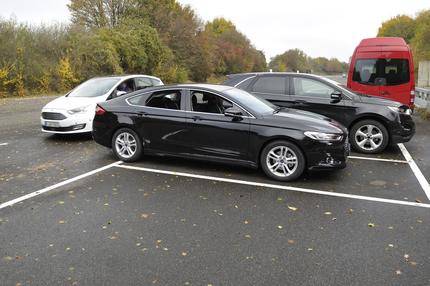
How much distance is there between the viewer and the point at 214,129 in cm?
715

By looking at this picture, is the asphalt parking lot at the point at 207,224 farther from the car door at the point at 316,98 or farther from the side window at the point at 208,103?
the car door at the point at 316,98

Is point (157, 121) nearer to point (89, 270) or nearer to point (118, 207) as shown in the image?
point (118, 207)

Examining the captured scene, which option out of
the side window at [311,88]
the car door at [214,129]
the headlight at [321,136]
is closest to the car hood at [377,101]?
the side window at [311,88]

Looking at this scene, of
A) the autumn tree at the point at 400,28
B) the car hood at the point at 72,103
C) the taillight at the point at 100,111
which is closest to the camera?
the taillight at the point at 100,111

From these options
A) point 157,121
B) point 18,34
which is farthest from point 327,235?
point 18,34

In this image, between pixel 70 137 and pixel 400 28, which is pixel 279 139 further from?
pixel 400 28

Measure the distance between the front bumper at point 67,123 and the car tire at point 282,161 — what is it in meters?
5.17

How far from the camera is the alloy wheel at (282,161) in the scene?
6738 mm

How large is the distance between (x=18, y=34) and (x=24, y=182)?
2284cm

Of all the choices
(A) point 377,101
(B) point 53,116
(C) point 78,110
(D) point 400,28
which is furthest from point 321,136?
Result: (D) point 400,28

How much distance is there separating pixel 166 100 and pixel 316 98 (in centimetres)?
358

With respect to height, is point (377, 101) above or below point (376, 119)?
above

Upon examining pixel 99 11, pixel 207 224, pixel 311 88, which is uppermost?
pixel 99 11

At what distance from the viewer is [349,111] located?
29.6ft
